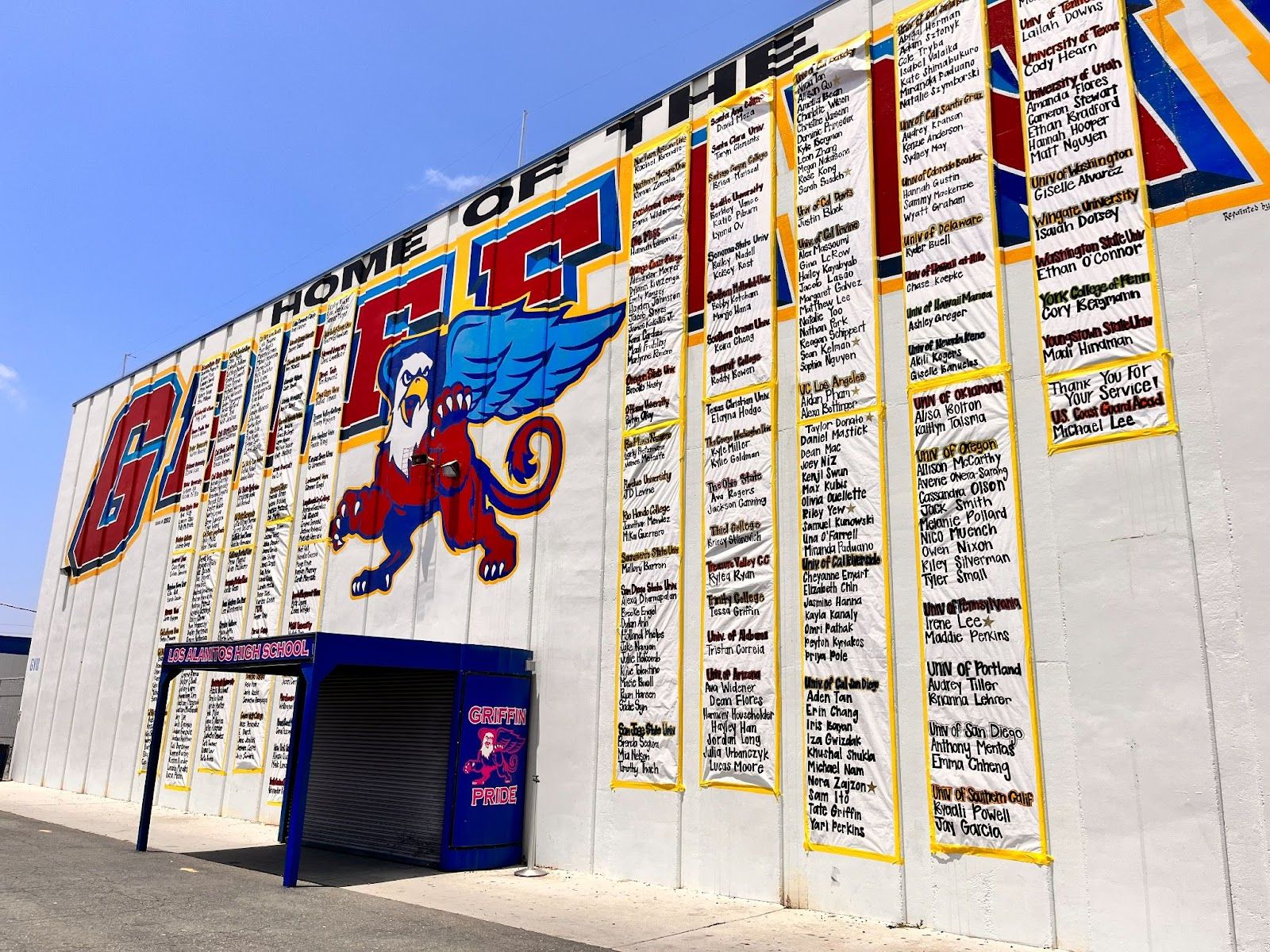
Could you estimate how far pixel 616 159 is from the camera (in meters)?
15.2

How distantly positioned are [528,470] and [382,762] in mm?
4849

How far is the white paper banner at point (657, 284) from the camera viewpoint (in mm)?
13312

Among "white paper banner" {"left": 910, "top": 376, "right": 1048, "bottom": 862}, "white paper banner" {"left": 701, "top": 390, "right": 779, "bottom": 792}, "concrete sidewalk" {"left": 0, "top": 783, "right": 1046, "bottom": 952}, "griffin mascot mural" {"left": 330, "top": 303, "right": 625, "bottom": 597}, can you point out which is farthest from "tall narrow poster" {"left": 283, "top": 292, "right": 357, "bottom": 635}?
"white paper banner" {"left": 910, "top": 376, "right": 1048, "bottom": 862}

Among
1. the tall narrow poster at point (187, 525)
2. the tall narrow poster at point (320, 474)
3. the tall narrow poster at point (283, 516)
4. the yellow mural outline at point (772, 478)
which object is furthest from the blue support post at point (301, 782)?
the tall narrow poster at point (187, 525)

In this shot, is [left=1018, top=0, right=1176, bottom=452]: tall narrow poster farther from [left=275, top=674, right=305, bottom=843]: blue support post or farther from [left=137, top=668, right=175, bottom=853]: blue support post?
[left=137, top=668, right=175, bottom=853]: blue support post

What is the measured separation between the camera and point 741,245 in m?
13.0

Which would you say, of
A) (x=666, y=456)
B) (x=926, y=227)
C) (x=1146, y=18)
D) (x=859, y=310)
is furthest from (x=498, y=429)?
(x=1146, y=18)

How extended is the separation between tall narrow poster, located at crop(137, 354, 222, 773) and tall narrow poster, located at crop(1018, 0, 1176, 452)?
1799cm

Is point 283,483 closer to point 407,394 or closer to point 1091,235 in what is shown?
point 407,394

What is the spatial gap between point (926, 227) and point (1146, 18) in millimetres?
2996

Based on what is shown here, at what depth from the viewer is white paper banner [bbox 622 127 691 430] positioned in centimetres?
1331

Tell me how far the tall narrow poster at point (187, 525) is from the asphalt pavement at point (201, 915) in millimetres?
8077

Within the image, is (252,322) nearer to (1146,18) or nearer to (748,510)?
(748,510)

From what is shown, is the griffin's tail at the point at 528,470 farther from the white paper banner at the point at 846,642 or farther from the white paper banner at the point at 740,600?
the white paper banner at the point at 846,642
